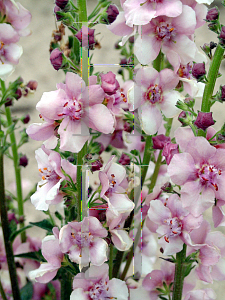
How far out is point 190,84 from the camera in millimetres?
508

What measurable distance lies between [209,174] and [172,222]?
77 millimetres

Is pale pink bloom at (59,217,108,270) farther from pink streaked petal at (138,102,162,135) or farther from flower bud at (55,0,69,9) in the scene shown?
flower bud at (55,0,69,9)

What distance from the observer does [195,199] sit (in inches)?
17.3

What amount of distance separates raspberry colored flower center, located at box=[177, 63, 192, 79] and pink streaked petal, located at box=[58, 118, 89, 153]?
0.16m

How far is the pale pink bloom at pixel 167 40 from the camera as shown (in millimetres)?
468

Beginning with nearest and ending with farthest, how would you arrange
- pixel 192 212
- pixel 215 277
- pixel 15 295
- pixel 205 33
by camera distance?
1. pixel 192 212
2. pixel 215 277
3. pixel 15 295
4. pixel 205 33

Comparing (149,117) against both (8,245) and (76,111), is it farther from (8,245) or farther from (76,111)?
(8,245)

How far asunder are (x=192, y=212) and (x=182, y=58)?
18cm

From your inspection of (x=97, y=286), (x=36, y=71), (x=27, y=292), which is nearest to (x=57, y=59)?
(x=97, y=286)

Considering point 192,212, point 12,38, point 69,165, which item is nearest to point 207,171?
point 192,212

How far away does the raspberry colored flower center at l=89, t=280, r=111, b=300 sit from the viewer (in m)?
0.49

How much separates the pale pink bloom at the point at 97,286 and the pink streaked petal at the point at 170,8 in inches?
11.4

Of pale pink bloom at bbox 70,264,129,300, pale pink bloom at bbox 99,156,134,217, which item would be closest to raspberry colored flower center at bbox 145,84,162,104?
pale pink bloom at bbox 99,156,134,217

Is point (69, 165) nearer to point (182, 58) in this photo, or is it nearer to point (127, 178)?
point (127, 178)
